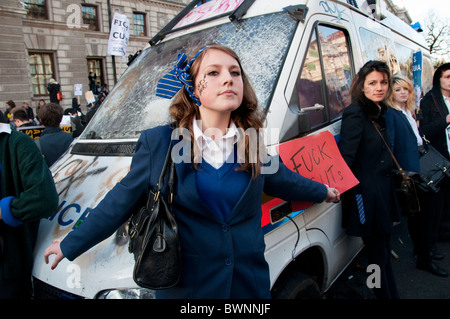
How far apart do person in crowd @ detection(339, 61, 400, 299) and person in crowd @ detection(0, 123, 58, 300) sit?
2.03m

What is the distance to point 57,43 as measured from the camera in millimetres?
23953

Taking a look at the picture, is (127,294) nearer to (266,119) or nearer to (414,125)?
(266,119)

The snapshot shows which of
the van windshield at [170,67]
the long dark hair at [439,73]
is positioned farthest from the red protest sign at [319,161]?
the long dark hair at [439,73]

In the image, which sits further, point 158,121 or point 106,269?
point 158,121

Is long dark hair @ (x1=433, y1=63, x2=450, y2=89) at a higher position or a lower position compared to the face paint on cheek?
higher

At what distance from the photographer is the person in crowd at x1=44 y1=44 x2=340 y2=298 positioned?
154 cm

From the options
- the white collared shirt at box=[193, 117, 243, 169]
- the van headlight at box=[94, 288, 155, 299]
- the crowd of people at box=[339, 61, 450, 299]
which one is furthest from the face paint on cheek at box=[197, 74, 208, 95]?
the crowd of people at box=[339, 61, 450, 299]

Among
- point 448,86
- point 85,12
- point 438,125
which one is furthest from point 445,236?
point 85,12

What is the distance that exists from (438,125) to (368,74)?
5.54 feet

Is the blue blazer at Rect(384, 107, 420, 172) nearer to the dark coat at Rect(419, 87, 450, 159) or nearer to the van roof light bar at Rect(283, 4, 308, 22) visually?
the van roof light bar at Rect(283, 4, 308, 22)

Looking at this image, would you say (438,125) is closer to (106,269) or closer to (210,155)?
(210,155)

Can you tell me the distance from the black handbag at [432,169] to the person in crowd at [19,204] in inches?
125

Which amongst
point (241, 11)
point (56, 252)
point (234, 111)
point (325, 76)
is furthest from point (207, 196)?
point (325, 76)
